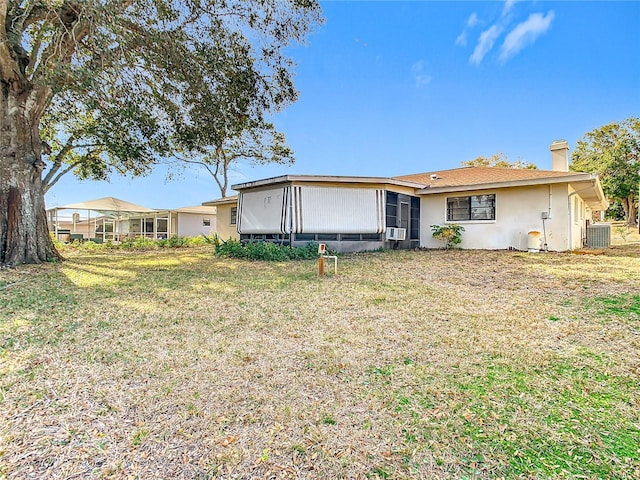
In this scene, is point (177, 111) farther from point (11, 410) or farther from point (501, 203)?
point (501, 203)

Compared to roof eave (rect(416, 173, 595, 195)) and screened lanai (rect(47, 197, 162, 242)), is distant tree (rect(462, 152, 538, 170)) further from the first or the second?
screened lanai (rect(47, 197, 162, 242))

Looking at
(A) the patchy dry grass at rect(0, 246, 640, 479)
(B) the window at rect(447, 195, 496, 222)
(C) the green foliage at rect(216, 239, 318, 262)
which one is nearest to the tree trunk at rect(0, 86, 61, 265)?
(A) the patchy dry grass at rect(0, 246, 640, 479)

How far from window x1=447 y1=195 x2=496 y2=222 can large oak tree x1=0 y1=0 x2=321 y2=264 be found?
284 inches

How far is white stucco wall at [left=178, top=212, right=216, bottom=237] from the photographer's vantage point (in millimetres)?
23344

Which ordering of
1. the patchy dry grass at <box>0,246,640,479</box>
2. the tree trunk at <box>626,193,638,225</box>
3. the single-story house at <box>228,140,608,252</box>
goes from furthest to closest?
1. the tree trunk at <box>626,193,638,225</box>
2. the single-story house at <box>228,140,608,252</box>
3. the patchy dry grass at <box>0,246,640,479</box>

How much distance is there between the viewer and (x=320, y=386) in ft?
8.53

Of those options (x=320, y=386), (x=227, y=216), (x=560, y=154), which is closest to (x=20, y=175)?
(x=320, y=386)

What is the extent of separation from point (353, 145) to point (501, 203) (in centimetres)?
936

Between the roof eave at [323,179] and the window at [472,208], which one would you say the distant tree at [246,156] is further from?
the window at [472,208]

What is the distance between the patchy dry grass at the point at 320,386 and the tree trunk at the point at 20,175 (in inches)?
157

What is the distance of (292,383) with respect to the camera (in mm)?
2646

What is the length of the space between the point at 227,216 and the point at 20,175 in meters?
10.2

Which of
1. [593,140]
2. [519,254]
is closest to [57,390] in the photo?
[519,254]

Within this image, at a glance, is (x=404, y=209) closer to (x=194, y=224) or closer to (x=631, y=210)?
(x=194, y=224)
